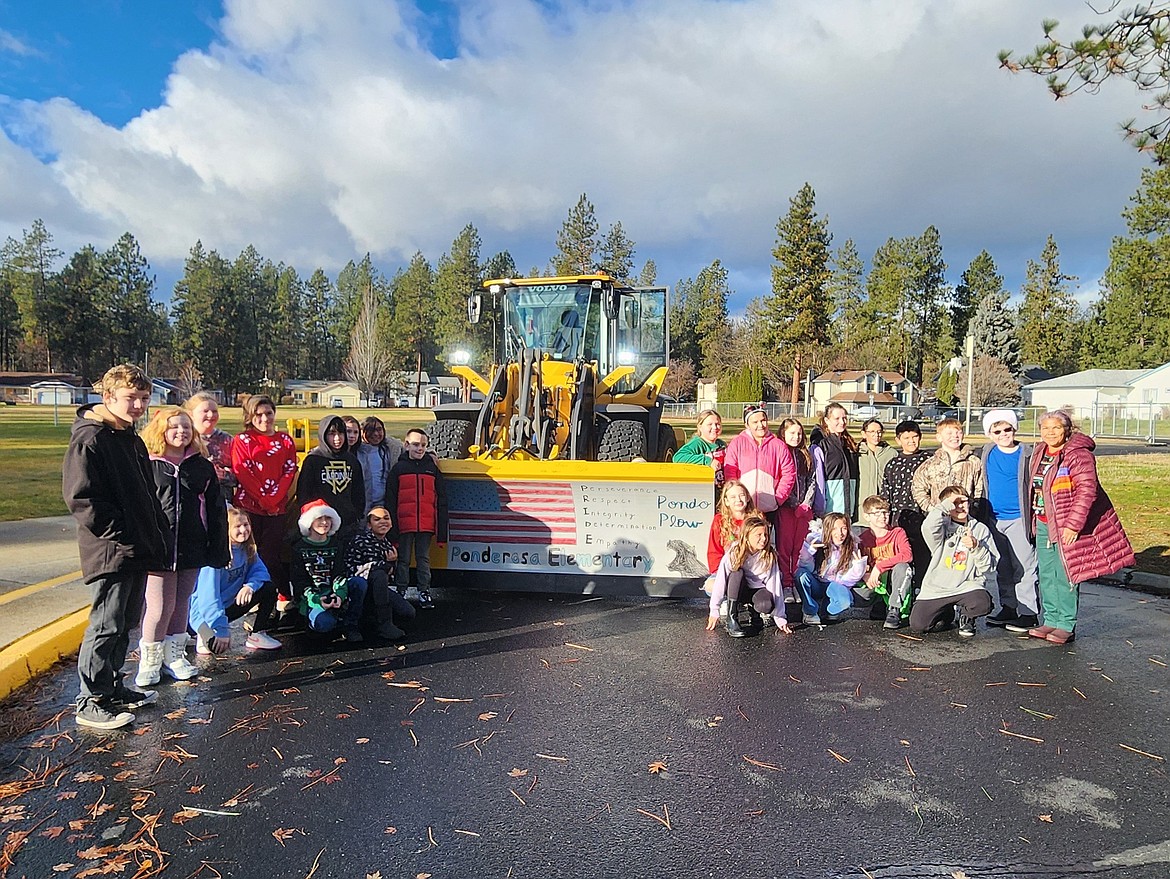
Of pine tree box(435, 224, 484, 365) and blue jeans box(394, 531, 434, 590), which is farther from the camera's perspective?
pine tree box(435, 224, 484, 365)

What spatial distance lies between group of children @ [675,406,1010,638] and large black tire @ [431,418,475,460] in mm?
3476

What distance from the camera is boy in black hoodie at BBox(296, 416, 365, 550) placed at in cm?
574

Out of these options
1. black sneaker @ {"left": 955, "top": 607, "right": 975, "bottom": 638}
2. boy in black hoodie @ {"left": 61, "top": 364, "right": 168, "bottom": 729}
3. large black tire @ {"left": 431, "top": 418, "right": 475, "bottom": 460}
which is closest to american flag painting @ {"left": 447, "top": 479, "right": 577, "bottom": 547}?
large black tire @ {"left": 431, "top": 418, "right": 475, "bottom": 460}

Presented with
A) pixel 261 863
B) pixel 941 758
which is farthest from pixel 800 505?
pixel 261 863

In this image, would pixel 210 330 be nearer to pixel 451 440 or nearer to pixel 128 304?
pixel 128 304

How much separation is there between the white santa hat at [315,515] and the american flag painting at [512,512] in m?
1.45

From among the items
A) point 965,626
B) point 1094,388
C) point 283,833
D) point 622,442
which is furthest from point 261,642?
point 1094,388

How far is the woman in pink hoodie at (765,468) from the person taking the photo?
A: 20.8 feet

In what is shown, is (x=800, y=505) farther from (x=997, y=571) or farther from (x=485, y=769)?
(x=485, y=769)

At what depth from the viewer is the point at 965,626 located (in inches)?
230

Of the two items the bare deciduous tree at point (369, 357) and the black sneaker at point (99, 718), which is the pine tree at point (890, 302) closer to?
the bare deciduous tree at point (369, 357)

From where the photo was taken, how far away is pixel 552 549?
669 cm

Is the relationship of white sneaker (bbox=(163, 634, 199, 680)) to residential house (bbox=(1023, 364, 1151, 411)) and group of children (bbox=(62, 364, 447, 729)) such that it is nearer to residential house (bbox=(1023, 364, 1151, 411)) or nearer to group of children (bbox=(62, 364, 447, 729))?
group of children (bbox=(62, 364, 447, 729))

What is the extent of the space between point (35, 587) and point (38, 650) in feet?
6.08
